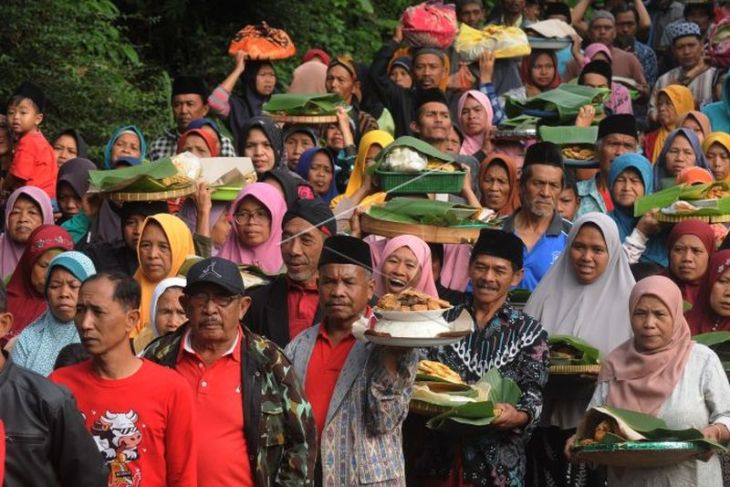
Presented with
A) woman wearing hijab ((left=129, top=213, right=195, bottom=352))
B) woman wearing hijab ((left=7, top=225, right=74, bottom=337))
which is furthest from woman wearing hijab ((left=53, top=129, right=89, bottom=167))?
woman wearing hijab ((left=129, top=213, right=195, bottom=352))

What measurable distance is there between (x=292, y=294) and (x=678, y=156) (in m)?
4.61

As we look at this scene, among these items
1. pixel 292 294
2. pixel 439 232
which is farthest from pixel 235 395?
pixel 439 232

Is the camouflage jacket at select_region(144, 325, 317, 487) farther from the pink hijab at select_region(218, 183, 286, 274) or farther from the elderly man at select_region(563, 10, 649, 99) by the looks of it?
the elderly man at select_region(563, 10, 649, 99)

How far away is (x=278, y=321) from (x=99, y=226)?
2.79 m

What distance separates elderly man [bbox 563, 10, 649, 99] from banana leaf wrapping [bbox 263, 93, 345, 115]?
4.01 metres

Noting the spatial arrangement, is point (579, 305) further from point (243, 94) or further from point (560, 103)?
point (243, 94)

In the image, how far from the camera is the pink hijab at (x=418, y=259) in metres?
10.7

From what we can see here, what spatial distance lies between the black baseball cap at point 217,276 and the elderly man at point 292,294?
4.78 feet

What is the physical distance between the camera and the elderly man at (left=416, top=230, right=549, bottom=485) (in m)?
9.62

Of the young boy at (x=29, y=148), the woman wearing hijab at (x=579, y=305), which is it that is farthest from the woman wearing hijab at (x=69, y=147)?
the woman wearing hijab at (x=579, y=305)

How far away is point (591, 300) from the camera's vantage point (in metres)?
10.6

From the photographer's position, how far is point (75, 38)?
54.6 ft

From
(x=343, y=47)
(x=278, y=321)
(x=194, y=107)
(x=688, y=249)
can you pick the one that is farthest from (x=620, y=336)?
(x=343, y=47)

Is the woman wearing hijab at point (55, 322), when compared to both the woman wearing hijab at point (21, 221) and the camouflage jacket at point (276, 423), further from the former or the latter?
the woman wearing hijab at point (21, 221)
